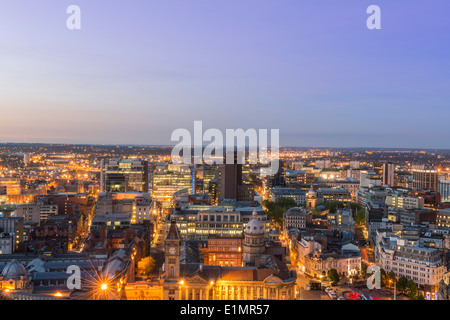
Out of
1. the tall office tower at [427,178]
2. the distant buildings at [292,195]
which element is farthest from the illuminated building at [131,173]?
the tall office tower at [427,178]

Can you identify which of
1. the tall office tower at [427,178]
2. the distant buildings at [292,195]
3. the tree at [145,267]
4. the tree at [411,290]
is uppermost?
the tall office tower at [427,178]

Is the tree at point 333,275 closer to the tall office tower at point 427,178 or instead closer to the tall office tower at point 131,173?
the tall office tower at point 131,173

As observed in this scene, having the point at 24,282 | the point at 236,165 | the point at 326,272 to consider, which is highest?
the point at 236,165

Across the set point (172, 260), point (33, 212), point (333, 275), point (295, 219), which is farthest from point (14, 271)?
point (295, 219)

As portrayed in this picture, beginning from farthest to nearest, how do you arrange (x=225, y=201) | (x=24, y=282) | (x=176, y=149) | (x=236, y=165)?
(x=176, y=149) < (x=236, y=165) < (x=225, y=201) < (x=24, y=282)

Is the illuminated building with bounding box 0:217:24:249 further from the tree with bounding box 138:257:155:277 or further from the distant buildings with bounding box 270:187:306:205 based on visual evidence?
the distant buildings with bounding box 270:187:306:205

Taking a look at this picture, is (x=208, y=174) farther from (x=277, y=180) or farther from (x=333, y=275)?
(x=333, y=275)

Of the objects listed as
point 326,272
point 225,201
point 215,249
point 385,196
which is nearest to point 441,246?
point 326,272
